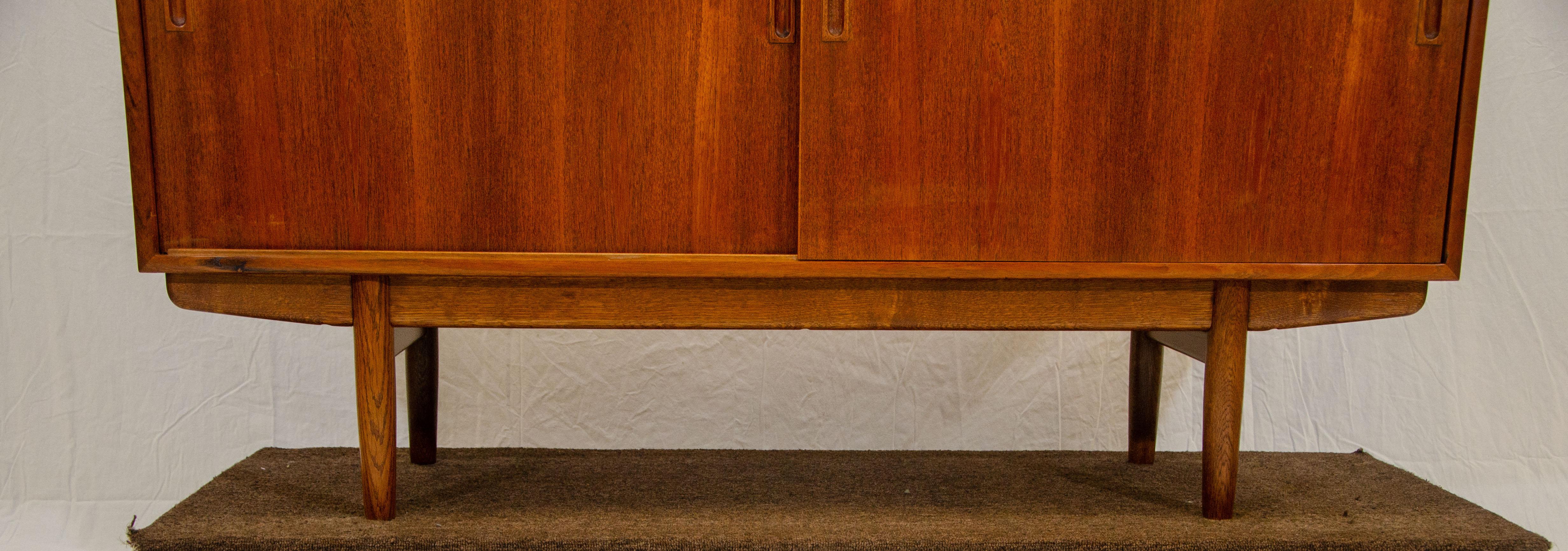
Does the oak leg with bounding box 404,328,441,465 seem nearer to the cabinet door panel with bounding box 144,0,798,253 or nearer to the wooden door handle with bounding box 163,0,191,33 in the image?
the cabinet door panel with bounding box 144,0,798,253

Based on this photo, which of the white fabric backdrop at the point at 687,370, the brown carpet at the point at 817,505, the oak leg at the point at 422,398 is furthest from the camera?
the white fabric backdrop at the point at 687,370

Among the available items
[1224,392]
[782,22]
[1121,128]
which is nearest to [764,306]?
[782,22]

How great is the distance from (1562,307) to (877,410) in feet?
4.84

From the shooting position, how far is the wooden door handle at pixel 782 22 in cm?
125

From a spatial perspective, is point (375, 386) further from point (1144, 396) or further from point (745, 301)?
A: point (1144, 396)

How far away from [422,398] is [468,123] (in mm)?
737

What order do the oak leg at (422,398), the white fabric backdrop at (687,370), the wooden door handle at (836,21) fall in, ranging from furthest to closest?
the white fabric backdrop at (687,370), the oak leg at (422,398), the wooden door handle at (836,21)

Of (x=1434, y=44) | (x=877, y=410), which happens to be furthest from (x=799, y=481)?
(x=1434, y=44)

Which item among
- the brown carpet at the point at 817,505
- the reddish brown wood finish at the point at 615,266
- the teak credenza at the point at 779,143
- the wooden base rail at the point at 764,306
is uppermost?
the teak credenza at the point at 779,143

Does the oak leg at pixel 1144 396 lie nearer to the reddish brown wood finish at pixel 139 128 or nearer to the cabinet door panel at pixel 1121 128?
the cabinet door panel at pixel 1121 128

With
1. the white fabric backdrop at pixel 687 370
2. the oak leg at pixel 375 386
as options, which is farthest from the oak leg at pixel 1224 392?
the oak leg at pixel 375 386

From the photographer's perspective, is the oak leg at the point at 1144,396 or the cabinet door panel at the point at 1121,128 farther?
the oak leg at the point at 1144,396

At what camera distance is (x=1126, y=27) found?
4.09 feet

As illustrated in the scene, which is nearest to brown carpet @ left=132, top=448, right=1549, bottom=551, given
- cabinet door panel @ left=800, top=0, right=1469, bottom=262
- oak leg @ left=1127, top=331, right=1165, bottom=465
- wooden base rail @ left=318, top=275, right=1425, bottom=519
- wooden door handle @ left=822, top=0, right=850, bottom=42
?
oak leg @ left=1127, top=331, right=1165, bottom=465
